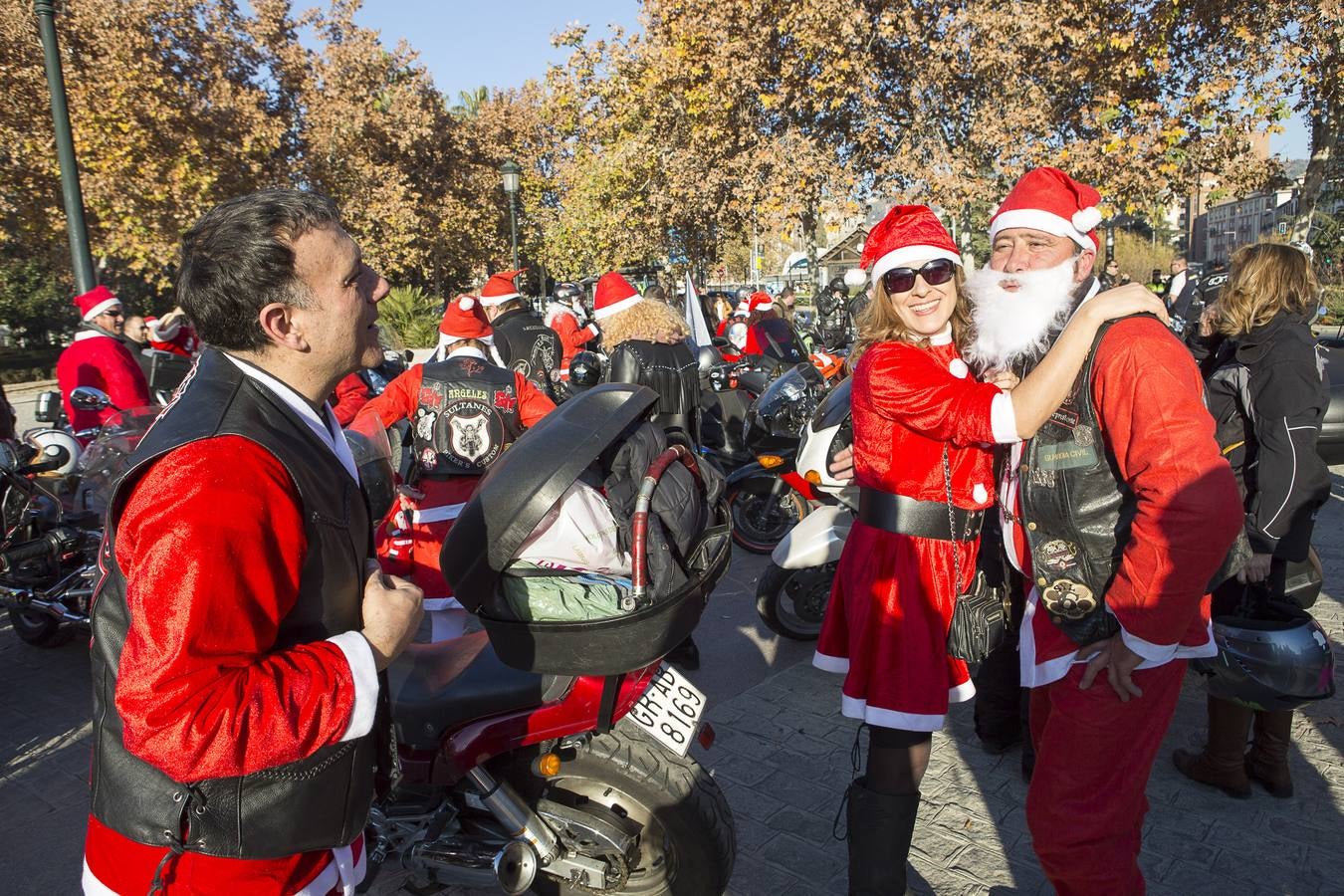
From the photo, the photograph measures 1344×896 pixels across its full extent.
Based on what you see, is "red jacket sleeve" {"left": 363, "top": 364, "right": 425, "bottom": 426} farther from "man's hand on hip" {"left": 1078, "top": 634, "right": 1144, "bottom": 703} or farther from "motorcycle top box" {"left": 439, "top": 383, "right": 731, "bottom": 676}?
"man's hand on hip" {"left": 1078, "top": 634, "right": 1144, "bottom": 703}

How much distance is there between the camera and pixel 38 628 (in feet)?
17.3

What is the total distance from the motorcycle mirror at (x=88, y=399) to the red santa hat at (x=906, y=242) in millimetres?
5167

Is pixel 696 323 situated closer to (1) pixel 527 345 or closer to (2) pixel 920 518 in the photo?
(1) pixel 527 345

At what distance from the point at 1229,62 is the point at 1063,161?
9.04 feet

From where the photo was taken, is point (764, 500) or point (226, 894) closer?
point (226, 894)

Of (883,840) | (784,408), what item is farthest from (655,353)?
(883,840)

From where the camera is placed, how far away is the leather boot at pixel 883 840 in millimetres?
2422

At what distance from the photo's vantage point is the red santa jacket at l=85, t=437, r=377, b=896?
126cm

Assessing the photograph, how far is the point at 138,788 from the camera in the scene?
56.2 inches

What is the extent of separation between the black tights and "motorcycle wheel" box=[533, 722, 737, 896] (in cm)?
47

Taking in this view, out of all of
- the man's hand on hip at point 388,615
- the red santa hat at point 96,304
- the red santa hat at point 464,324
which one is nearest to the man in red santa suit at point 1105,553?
the man's hand on hip at point 388,615

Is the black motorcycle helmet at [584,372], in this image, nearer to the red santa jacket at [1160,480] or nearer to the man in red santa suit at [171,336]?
the man in red santa suit at [171,336]

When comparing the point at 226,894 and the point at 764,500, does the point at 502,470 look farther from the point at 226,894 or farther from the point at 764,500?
the point at 764,500

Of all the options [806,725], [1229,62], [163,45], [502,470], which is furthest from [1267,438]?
[163,45]
